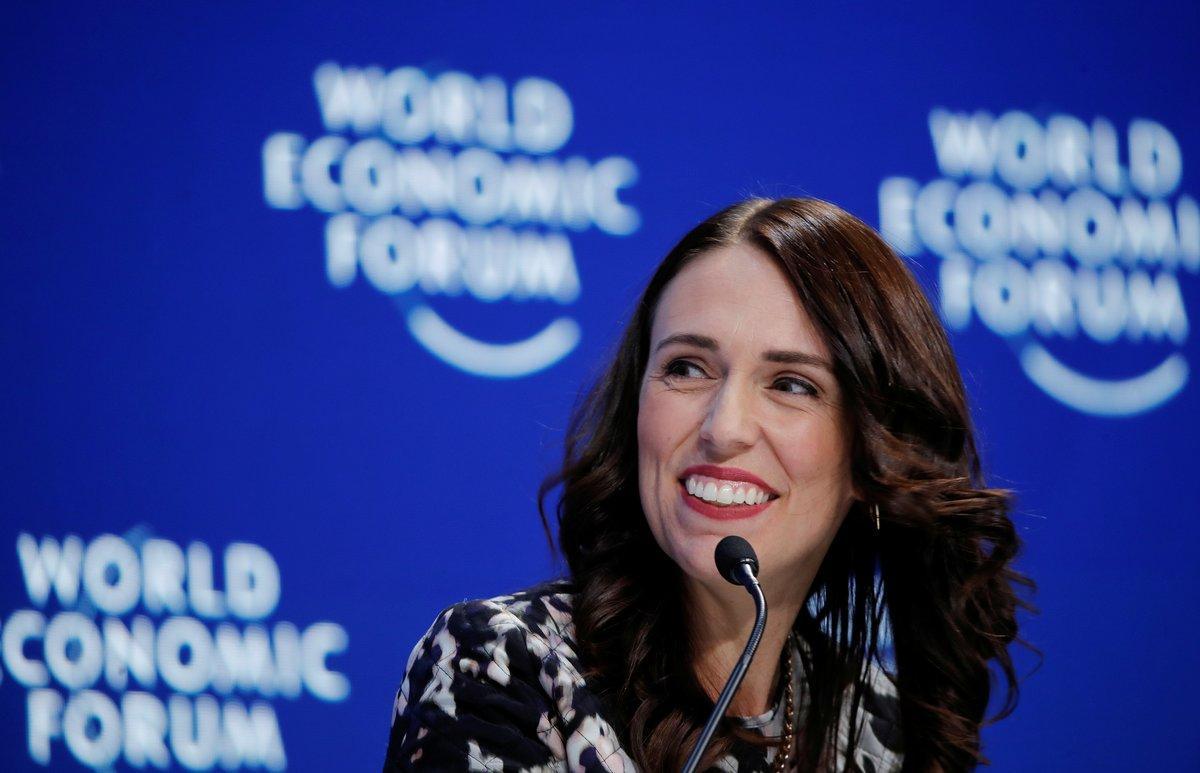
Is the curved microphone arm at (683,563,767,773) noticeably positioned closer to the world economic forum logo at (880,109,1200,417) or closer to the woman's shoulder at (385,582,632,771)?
the woman's shoulder at (385,582,632,771)

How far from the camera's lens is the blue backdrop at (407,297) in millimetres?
2219

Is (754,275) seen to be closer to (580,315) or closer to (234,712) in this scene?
(580,315)

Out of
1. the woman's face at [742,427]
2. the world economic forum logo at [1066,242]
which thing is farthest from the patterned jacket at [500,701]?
the world economic forum logo at [1066,242]

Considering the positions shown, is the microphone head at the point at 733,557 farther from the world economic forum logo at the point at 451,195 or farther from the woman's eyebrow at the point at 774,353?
the world economic forum logo at the point at 451,195

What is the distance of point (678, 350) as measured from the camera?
1.38m

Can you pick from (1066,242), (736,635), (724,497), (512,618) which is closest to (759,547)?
(724,497)

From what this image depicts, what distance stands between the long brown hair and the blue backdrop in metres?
0.67

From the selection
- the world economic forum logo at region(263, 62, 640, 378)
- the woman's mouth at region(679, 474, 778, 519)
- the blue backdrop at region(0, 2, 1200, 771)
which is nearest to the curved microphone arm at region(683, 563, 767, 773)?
the woman's mouth at region(679, 474, 778, 519)

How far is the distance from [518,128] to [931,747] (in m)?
1.41

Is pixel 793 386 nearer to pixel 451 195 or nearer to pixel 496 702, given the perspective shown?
pixel 496 702

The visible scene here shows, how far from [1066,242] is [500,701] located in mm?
1906

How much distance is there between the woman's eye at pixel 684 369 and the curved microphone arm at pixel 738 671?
1.00 ft

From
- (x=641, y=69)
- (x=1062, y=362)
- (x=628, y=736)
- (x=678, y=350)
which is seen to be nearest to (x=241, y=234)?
(x=641, y=69)

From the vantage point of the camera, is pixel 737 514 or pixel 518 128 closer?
pixel 737 514
